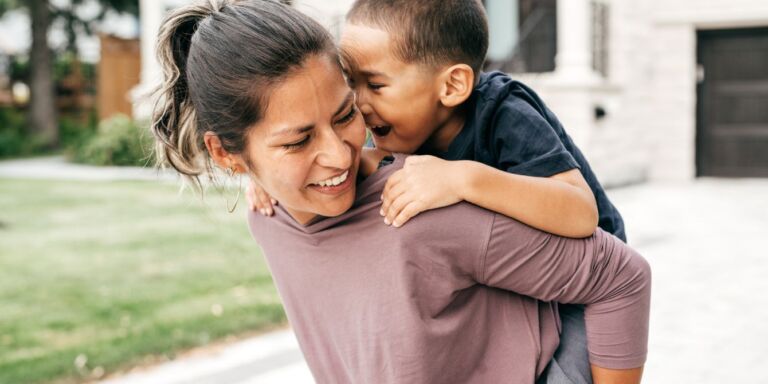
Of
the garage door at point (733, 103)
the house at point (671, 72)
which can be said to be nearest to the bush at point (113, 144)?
the house at point (671, 72)

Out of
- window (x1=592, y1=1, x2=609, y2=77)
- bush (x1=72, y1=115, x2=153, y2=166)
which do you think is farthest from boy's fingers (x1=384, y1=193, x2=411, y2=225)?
bush (x1=72, y1=115, x2=153, y2=166)

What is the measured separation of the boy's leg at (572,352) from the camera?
1.63 meters

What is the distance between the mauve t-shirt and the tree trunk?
19900mm

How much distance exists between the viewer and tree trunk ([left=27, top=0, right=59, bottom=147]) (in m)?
20.0

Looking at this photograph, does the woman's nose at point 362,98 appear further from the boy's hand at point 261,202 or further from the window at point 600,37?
the window at point 600,37

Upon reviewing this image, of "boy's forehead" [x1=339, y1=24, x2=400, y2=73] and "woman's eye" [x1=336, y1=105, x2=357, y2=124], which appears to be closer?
"woman's eye" [x1=336, y1=105, x2=357, y2=124]

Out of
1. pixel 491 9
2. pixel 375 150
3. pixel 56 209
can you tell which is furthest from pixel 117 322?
pixel 491 9

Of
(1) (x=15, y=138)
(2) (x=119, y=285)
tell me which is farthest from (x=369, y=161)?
(1) (x=15, y=138)

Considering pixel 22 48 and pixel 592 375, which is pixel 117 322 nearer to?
pixel 592 375

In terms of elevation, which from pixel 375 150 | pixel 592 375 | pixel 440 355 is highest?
pixel 375 150

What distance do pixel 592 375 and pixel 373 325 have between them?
0.50 metres

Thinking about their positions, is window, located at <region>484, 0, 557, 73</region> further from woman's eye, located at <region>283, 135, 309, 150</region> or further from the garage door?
woman's eye, located at <region>283, 135, 309, 150</region>

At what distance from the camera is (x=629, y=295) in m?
1.63

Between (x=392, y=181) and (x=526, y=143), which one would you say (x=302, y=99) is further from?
(x=526, y=143)
